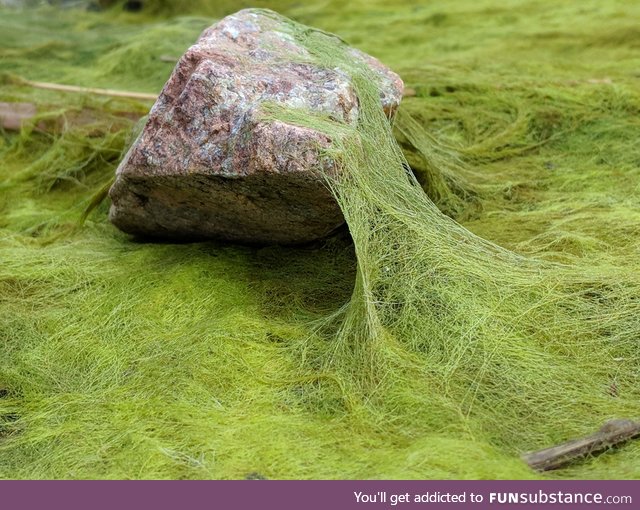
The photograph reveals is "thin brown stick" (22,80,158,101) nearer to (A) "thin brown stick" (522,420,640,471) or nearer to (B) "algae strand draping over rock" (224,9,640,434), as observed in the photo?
(B) "algae strand draping over rock" (224,9,640,434)

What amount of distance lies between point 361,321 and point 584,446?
0.95 meters

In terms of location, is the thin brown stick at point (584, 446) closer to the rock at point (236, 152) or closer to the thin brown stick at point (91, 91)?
the rock at point (236, 152)

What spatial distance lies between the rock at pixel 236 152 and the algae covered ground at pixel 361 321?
17 cm

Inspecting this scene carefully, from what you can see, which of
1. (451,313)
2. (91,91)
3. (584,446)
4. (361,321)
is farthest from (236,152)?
(91,91)

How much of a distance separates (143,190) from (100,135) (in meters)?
1.98

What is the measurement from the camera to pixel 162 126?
3.79 meters

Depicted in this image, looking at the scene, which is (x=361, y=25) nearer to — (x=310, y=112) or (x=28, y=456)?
(x=310, y=112)

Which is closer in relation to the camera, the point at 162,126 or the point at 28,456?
the point at 28,456

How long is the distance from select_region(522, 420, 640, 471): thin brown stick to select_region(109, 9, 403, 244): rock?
1395mm

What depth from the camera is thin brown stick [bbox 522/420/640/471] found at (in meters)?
2.62

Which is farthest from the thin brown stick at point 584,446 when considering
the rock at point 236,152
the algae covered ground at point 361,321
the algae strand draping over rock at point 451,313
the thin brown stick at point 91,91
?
the thin brown stick at point 91,91

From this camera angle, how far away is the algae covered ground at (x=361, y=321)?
2789 millimetres

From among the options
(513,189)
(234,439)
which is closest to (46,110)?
(513,189)

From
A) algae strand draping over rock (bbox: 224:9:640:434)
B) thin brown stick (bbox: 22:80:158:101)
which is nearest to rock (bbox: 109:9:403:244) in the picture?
algae strand draping over rock (bbox: 224:9:640:434)
